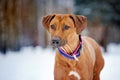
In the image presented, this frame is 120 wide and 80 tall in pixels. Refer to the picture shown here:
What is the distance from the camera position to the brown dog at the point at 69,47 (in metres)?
0.97

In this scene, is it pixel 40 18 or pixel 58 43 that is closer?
pixel 58 43

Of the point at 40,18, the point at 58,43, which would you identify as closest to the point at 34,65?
the point at 40,18

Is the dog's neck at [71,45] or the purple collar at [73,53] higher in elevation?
the dog's neck at [71,45]

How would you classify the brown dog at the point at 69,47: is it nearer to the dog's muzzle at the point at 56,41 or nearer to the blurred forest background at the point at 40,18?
the dog's muzzle at the point at 56,41

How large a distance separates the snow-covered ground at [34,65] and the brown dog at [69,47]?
150mm

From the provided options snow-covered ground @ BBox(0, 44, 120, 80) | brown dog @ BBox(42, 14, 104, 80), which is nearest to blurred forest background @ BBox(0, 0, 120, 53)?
snow-covered ground @ BBox(0, 44, 120, 80)

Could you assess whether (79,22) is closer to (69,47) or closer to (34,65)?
(69,47)

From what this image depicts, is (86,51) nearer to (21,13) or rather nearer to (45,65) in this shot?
(45,65)

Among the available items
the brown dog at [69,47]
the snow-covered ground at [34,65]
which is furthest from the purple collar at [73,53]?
the snow-covered ground at [34,65]

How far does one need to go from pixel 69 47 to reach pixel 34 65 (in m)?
0.25

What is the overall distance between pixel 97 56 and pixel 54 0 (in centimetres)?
27

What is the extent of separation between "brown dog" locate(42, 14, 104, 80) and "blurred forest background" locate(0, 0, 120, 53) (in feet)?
0.75

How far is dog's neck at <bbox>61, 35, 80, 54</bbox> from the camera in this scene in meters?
1.01

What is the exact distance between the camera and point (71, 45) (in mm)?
1018
